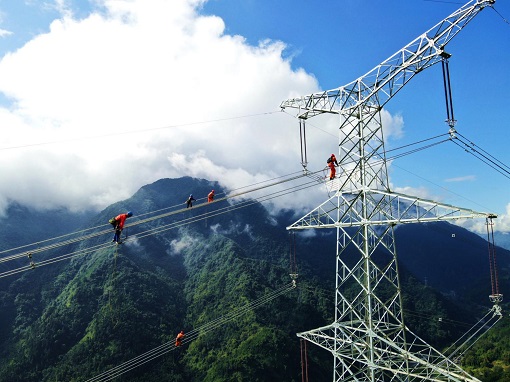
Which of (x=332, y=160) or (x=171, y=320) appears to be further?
(x=171, y=320)

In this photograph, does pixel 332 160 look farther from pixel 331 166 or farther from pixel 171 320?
pixel 171 320

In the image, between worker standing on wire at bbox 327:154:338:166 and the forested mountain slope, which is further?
the forested mountain slope

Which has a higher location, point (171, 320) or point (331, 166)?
point (331, 166)

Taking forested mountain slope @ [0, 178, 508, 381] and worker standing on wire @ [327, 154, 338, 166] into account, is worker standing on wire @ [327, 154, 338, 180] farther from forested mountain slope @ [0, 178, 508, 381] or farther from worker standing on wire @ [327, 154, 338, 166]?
forested mountain slope @ [0, 178, 508, 381]

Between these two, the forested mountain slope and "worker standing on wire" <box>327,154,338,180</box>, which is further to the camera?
→ the forested mountain slope

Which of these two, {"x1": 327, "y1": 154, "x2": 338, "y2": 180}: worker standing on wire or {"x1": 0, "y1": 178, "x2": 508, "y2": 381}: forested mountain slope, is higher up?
{"x1": 327, "y1": 154, "x2": 338, "y2": 180}: worker standing on wire

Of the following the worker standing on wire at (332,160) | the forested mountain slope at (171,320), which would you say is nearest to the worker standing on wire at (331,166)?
the worker standing on wire at (332,160)

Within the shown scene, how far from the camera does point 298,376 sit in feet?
373

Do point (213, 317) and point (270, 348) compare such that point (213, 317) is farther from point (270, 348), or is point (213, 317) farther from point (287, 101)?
point (287, 101)

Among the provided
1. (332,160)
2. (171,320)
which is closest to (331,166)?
(332,160)

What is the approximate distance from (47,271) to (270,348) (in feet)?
450

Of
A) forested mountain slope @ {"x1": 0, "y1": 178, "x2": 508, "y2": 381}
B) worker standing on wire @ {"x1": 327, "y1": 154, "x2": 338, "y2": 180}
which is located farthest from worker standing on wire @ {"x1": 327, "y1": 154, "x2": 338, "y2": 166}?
forested mountain slope @ {"x1": 0, "y1": 178, "x2": 508, "y2": 381}

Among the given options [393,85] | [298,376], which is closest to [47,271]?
[298,376]

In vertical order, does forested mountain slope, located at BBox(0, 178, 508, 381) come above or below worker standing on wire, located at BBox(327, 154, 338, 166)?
below
